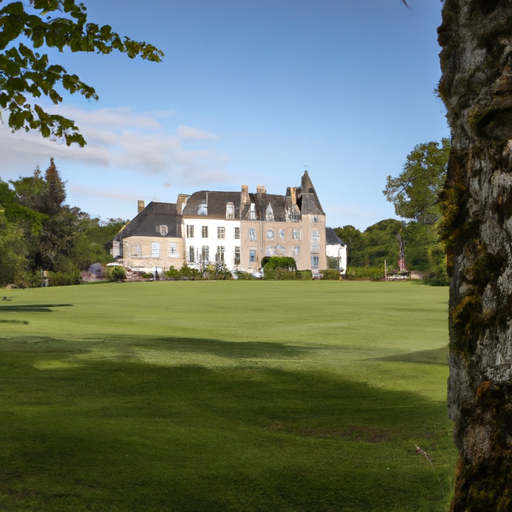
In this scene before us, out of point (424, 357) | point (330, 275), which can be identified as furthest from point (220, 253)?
point (424, 357)

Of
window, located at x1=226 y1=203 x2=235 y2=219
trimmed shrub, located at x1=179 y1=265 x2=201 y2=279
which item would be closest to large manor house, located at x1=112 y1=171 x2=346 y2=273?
window, located at x1=226 y1=203 x2=235 y2=219

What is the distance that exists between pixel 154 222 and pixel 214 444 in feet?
247

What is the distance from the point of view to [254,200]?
271ft

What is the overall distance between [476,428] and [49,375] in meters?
7.01

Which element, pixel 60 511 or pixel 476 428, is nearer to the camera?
pixel 476 428

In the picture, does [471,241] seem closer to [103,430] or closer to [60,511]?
[60,511]

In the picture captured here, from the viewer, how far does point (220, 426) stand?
5.75 m

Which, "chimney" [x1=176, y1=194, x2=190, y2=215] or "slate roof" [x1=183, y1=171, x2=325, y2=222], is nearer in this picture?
"slate roof" [x1=183, y1=171, x2=325, y2=222]

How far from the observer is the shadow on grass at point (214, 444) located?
383cm

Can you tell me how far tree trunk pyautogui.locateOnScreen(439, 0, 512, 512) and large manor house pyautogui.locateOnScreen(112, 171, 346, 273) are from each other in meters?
75.6

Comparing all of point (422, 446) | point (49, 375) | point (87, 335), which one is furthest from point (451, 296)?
point (87, 335)

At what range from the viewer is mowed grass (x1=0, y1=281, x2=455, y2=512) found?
390cm

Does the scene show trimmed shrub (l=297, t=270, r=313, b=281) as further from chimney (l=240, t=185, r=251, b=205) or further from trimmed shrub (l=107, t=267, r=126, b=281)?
trimmed shrub (l=107, t=267, r=126, b=281)

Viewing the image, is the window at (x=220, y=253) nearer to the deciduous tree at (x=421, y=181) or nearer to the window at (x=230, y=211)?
the window at (x=230, y=211)
